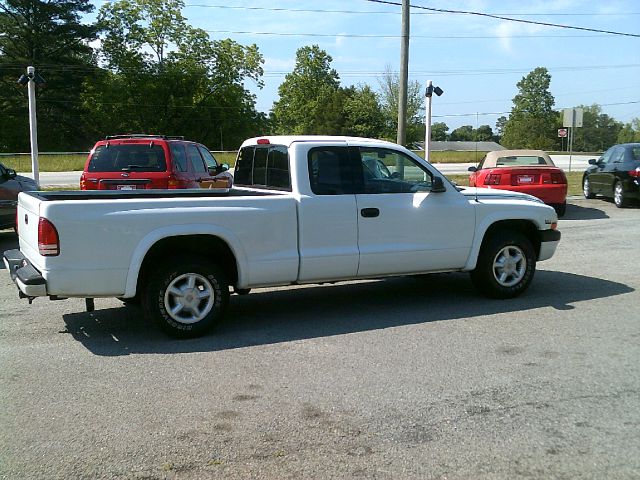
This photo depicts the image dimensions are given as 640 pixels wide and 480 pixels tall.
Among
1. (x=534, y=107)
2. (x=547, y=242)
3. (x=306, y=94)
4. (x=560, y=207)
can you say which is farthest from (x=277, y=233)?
(x=534, y=107)

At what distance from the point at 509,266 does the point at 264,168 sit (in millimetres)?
2969

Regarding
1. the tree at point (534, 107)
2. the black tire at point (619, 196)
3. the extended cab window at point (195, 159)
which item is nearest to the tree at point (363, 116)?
the tree at point (534, 107)

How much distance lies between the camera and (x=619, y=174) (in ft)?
56.2

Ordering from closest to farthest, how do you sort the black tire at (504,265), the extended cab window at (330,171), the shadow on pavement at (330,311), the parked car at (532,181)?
1. the shadow on pavement at (330,311)
2. the extended cab window at (330,171)
3. the black tire at (504,265)
4. the parked car at (532,181)

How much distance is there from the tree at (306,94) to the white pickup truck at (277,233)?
7213 cm

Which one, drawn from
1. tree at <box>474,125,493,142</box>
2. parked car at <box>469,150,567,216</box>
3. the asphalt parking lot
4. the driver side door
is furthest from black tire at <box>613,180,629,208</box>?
tree at <box>474,125,493,142</box>

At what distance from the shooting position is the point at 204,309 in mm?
5984

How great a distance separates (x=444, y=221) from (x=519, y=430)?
3.19m

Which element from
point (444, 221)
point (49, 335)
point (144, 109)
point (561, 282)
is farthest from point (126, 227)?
point (144, 109)

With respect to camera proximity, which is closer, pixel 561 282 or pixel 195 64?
pixel 561 282

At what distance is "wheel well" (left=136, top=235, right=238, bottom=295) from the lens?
5.90 meters

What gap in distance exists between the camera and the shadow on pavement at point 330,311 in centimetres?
594

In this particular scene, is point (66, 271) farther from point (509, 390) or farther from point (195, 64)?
point (195, 64)

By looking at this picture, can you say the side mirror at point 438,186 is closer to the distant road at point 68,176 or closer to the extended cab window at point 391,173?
the extended cab window at point 391,173
